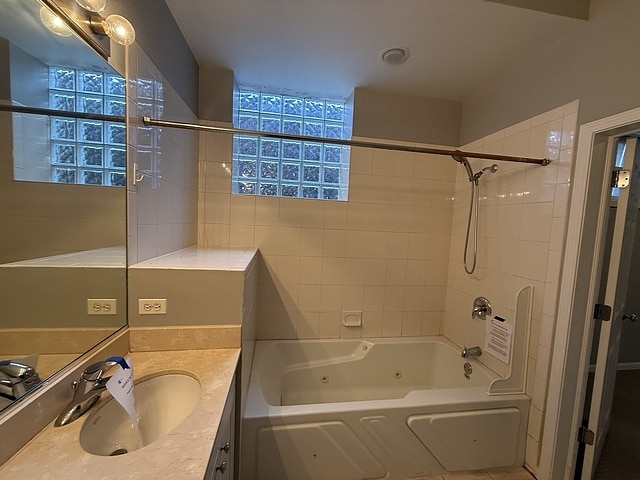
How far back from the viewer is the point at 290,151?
2377mm

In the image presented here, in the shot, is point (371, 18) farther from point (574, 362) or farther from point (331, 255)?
point (574, 362)

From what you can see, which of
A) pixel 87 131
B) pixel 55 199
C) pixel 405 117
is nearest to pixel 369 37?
pixel 405 117

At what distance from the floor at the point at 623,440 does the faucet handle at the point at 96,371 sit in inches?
100

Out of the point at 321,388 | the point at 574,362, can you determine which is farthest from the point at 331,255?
the point at 574,362

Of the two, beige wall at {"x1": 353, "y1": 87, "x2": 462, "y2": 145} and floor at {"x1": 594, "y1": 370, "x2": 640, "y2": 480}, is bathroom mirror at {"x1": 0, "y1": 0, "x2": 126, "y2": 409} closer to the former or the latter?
beige wall at {"x1": 353, "y1": 87, "x2": 462, "y2": 145}

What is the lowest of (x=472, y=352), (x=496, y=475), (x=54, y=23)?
(x=496, y=475)

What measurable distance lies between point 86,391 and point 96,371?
0.06 m

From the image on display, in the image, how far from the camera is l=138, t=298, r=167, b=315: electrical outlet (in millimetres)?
1219

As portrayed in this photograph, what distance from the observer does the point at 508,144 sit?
1.91 meters

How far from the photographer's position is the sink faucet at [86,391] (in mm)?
788

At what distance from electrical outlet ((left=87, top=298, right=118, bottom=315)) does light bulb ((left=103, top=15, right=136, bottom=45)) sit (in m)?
0.98

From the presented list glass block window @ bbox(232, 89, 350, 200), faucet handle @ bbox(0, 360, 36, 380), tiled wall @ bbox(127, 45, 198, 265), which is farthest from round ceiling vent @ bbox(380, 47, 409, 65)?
faucet handle @ bbox(0, 360, 36, 380)

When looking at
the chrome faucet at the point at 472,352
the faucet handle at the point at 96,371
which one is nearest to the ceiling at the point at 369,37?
the faucet handle at the point at 96,371

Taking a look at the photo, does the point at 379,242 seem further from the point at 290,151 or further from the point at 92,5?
the point at 92,5
